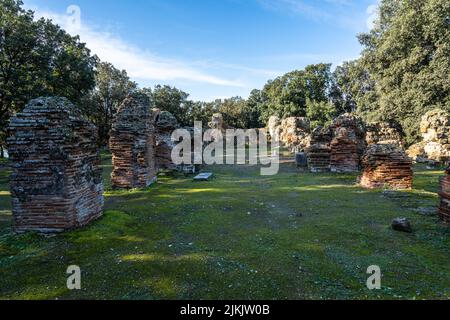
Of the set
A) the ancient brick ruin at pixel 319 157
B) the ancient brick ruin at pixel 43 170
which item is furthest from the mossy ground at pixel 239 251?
the ancient brick ruin at pixel 319 157

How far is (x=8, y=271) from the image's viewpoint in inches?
180

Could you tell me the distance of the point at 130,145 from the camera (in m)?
11.2

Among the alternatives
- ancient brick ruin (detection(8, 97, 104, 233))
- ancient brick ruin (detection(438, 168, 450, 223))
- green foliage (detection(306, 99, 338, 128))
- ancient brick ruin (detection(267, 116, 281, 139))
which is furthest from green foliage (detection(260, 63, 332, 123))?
ancient brick ruin (detection(8, 97, 104, 233))

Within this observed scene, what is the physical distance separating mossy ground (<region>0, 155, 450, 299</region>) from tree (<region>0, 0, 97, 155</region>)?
13105 millimetres

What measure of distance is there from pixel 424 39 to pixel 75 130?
83.6ft

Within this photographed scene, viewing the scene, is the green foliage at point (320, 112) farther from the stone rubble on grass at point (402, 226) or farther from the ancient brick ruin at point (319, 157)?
the stone rubble on grass at point (402, 226)

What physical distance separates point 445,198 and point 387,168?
13.5 feet

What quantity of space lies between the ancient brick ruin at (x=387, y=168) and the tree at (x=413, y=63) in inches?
552

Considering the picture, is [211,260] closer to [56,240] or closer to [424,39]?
[56,240]

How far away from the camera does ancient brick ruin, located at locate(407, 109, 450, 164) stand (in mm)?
18125

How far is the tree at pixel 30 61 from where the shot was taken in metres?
18.9

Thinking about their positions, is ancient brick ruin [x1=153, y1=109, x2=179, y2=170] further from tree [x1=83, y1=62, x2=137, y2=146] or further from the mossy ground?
tree [x1=83, y1=62, x2=137, y2=146]

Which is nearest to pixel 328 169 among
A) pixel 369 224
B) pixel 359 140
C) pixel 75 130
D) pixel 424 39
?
pixel 359 140

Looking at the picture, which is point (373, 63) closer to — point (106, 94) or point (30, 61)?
point (30, 61)
